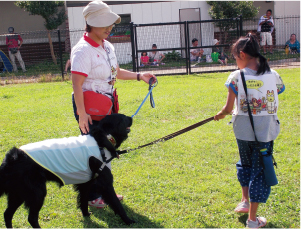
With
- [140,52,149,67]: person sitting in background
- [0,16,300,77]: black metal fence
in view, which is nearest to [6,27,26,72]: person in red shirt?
[0,16,300,77]: black metal fence

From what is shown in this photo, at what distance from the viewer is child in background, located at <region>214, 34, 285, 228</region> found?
2693 mm

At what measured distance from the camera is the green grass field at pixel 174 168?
10.2ft

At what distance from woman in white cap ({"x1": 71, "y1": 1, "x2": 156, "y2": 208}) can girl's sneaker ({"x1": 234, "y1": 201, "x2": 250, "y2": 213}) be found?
1.64 m

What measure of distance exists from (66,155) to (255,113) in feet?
5.58

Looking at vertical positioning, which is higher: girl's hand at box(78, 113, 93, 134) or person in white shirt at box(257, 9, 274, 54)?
person in white shirt at box(257, 9, 274, 54)

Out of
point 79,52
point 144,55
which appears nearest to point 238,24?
point 144,55

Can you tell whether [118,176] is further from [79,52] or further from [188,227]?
[79,52]

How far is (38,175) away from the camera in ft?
8.94

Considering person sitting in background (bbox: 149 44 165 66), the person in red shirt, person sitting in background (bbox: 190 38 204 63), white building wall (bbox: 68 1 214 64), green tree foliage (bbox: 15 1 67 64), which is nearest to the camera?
person sitting in background (bbox: 149 44 165 66)

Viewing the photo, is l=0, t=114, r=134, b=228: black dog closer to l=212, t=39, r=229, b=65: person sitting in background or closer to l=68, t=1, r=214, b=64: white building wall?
l=212, t=39, r=229, b=65: person sitting in background

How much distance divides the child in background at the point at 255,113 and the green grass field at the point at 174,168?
0.41 meters

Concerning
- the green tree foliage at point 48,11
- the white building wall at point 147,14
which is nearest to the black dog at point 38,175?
the white building wall at point 147,14

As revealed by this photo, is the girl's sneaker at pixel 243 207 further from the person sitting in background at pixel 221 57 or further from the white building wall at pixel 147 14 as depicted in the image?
the white building wall at pixel 147 14

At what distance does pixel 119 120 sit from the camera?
307 cm
